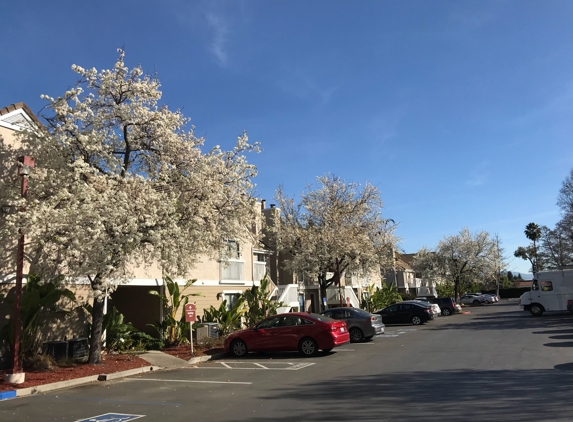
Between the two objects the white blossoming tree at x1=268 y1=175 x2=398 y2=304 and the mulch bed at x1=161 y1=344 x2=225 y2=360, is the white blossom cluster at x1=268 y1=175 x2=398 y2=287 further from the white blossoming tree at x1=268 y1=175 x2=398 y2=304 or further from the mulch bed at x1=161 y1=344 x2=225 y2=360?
the mulch bed at x1=161 y1=344 x2=225 y2=360

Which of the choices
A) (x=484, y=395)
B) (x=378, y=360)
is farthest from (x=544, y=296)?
(x=484, y=395)

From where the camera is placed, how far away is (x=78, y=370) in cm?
1318

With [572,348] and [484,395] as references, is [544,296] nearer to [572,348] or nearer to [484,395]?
[572,348]

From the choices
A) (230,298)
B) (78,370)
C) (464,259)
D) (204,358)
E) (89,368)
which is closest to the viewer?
(78,370)

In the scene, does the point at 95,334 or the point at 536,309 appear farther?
the point at 536,309

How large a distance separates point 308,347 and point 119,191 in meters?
7.90

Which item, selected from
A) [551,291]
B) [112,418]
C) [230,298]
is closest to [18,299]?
[112,418]

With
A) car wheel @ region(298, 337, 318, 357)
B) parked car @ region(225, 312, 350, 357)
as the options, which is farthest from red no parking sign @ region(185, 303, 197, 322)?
car wheel @ region(298, 337, 318, 357)

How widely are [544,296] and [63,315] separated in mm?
28274

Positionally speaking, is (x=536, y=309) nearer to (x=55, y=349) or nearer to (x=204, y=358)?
(x=204, y=358)

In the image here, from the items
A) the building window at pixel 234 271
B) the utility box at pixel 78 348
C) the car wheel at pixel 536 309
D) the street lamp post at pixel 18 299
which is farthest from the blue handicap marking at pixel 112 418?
the car wheel at pixel 536 309

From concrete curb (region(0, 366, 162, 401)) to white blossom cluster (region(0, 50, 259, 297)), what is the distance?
225 cm

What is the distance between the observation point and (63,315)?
15.7m

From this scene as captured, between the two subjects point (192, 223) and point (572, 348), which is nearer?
point (192, 223)
